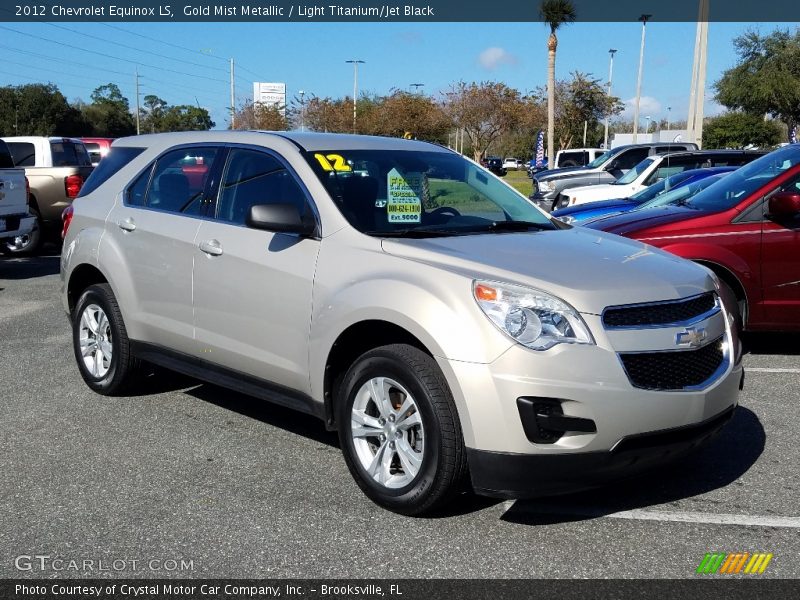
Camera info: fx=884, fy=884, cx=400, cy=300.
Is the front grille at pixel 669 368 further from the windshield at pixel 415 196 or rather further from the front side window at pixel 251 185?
the front side window at pixel 251 185

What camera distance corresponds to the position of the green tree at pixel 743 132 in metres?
57.8

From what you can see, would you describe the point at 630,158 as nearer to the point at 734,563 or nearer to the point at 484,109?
the point at 734,563

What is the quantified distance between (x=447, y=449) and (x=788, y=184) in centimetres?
482

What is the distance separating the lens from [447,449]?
3742 mm

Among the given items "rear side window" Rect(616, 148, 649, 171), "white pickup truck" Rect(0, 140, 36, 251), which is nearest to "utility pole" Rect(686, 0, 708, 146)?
"rear side window" Rect(616, 148, 649, 171)

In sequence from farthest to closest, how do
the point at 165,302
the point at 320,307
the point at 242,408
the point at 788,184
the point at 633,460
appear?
the point at 788,184, the point at 242,408, the point at 165,302, the point at 320,307, the point at 633,460

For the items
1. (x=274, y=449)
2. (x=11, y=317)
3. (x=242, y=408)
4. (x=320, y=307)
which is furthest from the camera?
(x=11, y=317)

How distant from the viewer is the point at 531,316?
12.1 feet

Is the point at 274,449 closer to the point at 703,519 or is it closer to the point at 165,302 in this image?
the point at 165,302

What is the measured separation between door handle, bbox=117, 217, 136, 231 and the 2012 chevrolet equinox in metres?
0.02

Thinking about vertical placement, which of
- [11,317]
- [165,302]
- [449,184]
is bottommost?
[11,317]

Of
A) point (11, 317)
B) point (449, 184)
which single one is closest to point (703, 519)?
point (449, 184)

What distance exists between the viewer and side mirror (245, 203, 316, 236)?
4.43m

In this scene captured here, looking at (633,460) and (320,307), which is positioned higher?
(320,307)
